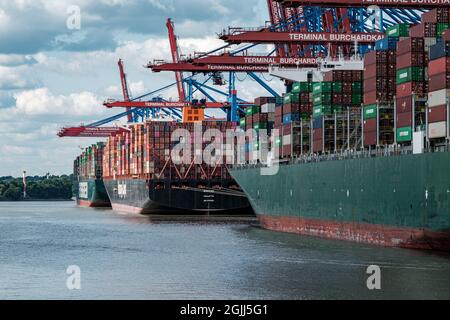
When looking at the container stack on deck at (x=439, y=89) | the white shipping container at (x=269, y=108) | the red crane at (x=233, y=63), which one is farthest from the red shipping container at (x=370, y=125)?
the white shipping container at (x=269, y=108)

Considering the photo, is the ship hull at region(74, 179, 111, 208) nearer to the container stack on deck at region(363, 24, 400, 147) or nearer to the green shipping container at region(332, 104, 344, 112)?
the green shipping container at region(332, 104, 344, 112)

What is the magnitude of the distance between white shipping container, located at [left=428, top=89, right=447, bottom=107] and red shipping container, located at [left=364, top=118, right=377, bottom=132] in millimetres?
7108

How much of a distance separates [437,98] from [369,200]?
8.44 meters

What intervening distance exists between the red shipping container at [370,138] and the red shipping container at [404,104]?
3.46 metres

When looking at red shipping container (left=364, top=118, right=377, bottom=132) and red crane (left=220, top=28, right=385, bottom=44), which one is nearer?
red shipping container (left=364, top=118, right=377, bottom=132)

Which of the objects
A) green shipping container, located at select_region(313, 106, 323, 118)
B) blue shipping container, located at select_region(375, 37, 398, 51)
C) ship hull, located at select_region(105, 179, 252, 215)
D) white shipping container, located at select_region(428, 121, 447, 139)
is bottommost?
ship hull, located at select_region(105, 179, 252, 215)

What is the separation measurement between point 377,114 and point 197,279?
1743cm

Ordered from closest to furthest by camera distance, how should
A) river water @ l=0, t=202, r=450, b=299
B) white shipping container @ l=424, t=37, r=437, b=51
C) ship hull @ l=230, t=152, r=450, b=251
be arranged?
1. river water @ l=0, t=202, r=450, b=299
2. ship hull @ l=230, t=152, r=450, b=251
3. white shipping container @ l=424, t=37, r=437, b=51

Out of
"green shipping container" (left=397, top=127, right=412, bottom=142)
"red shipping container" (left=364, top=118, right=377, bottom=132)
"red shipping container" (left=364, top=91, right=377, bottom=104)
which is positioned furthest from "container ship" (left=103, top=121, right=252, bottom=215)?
"green shipping container" (left=397, top=127, right=412, bottom=142)

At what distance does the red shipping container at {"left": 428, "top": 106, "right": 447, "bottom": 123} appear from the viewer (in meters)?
46.3

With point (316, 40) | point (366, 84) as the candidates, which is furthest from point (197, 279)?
point (316, 40)

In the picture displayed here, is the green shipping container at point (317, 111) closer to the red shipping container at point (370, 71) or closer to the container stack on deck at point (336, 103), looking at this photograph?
the container stack on deck at point (336, 103)

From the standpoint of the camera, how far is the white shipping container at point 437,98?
1825 inches

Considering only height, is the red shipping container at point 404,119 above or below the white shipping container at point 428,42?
below
